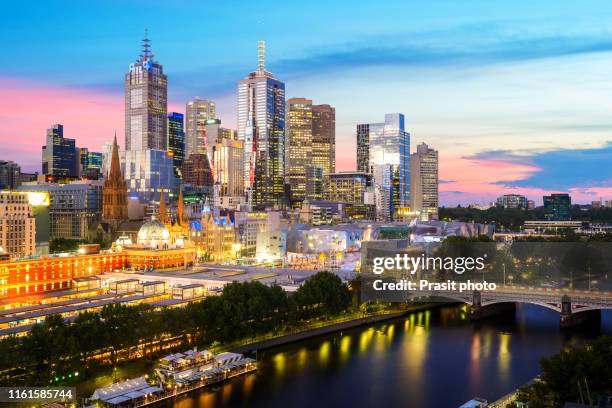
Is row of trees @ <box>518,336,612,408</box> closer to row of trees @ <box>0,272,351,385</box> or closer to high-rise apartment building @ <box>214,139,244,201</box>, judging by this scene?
row of trees @ <box>0,272,351,385</box>

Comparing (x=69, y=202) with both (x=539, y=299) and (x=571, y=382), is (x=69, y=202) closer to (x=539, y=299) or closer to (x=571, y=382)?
(x=539, y=299)

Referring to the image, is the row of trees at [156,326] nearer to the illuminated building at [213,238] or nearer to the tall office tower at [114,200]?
the illuminated building at [213,238]

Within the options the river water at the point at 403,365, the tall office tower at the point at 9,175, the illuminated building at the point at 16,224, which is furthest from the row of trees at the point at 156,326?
the tall office tower at the point at 9,175

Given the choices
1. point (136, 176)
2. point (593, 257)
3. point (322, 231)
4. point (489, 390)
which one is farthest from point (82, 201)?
point (489, 390)

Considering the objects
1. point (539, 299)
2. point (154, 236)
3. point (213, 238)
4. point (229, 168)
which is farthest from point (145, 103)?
point (539, 299)

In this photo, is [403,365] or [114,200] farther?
[114,200]

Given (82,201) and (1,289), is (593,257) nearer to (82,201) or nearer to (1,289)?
(1,289)
